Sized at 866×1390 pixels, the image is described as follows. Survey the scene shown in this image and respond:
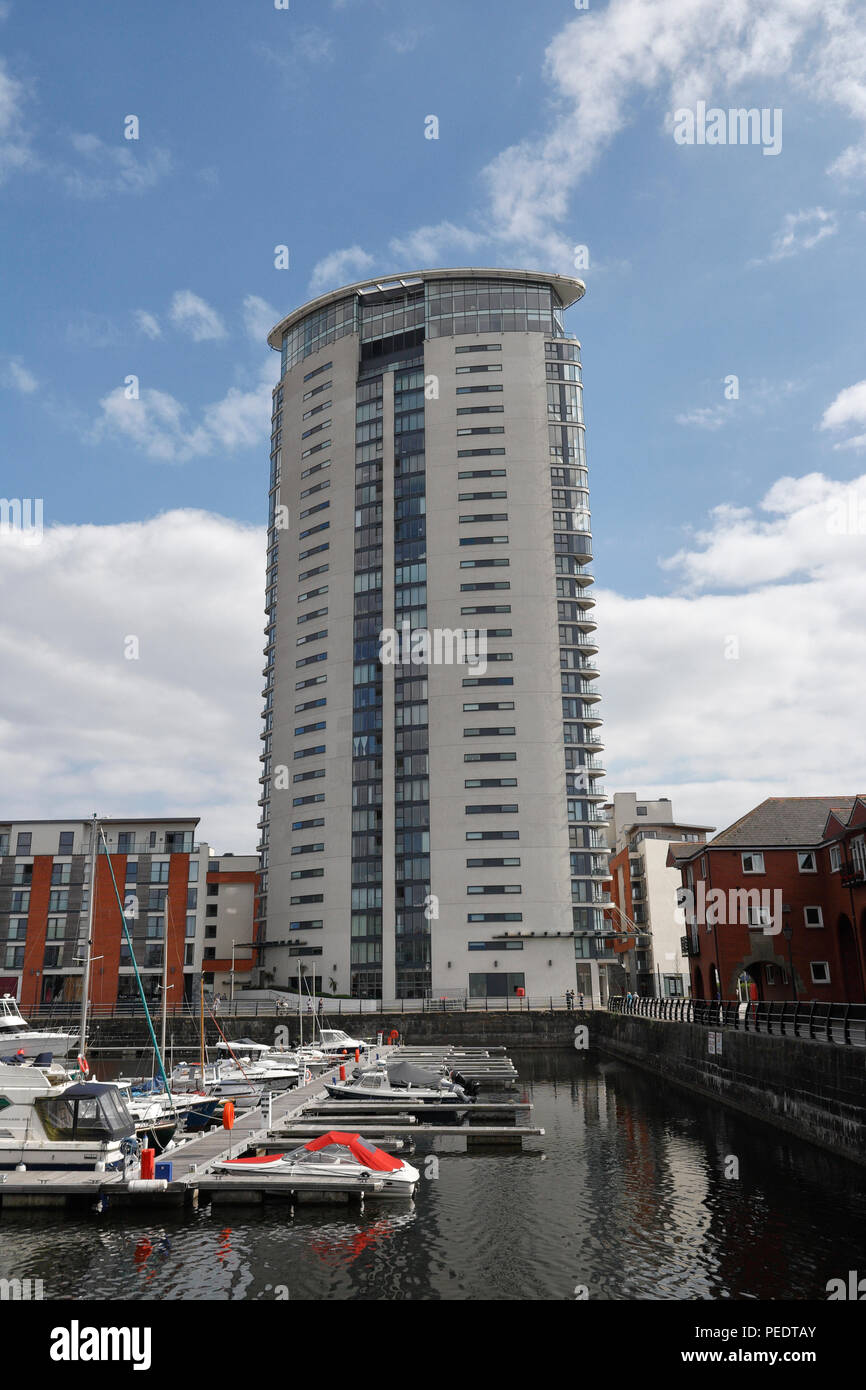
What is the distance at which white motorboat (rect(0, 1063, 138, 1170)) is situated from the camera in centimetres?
2952

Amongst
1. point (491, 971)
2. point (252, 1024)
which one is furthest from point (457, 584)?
point (252, 1024)

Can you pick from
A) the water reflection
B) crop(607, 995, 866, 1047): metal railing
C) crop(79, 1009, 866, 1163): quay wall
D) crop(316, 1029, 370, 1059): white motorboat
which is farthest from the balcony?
the water reflection

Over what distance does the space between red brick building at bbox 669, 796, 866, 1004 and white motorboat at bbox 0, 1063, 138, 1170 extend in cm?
4465

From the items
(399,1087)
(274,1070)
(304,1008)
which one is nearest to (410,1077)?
(399,1087)

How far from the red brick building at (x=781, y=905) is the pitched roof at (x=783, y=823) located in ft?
0.23

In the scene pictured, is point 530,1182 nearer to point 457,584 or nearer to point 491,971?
point 491,971

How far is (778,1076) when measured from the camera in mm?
38875

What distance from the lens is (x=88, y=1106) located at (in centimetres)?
3022

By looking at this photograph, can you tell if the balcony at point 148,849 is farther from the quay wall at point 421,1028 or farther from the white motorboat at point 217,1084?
the white motorboat at point 217,1084

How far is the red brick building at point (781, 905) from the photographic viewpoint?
61.7 metres

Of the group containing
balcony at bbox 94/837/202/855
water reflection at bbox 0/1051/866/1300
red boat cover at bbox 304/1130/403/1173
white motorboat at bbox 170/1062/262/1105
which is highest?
balcony at bbox 94/837/202/855

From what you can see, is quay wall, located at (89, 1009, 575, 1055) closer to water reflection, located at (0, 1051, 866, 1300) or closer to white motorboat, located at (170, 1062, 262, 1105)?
white motorboat, located at (170, 1062, 262, 1105)

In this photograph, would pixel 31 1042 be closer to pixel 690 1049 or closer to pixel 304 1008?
A: pixel 304 1008
